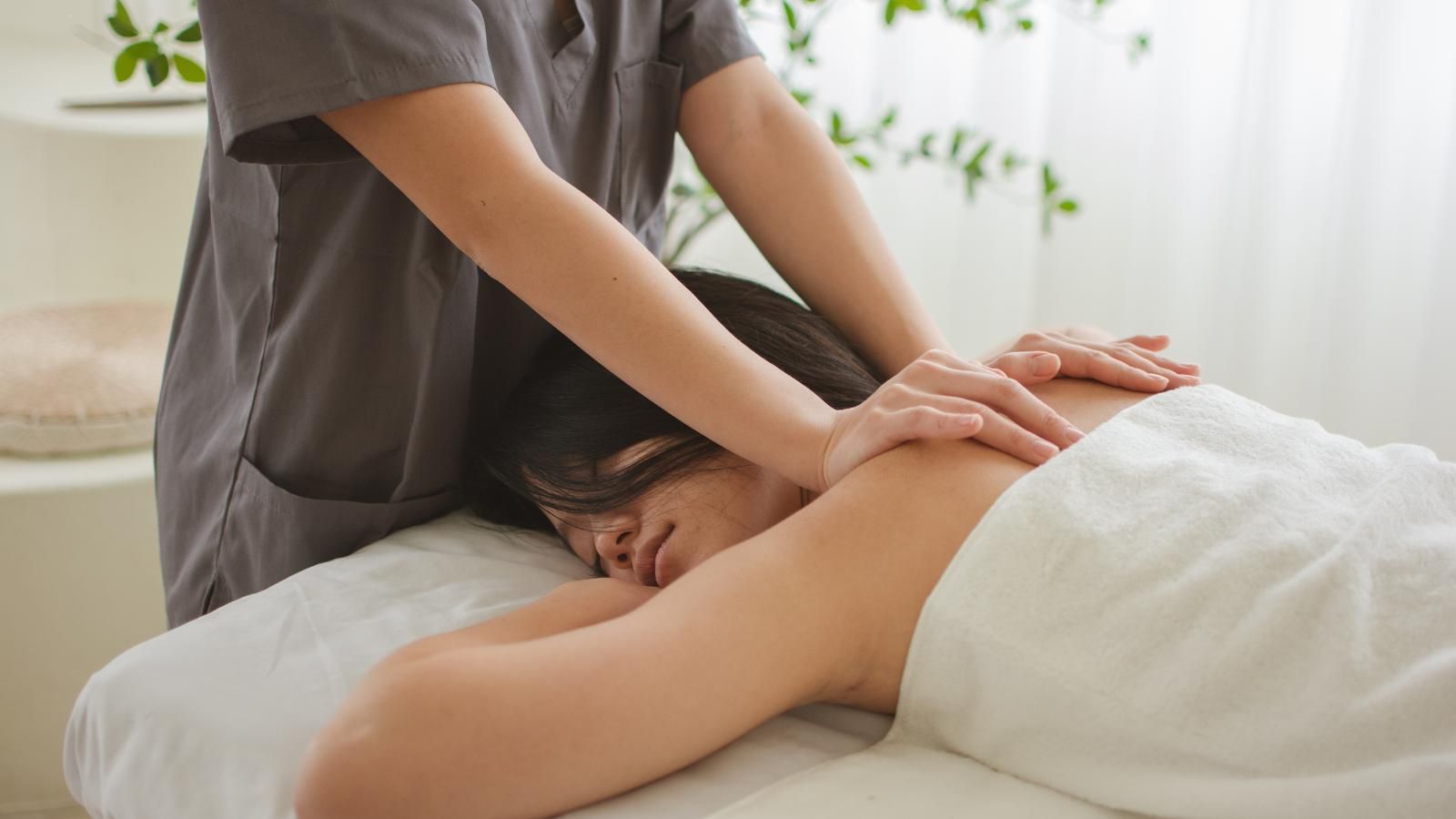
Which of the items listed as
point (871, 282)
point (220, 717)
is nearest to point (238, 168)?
point (220, 717)

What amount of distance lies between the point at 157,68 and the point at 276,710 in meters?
0.77

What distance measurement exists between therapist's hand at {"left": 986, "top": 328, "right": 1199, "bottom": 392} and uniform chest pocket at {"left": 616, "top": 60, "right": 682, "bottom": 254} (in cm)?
45

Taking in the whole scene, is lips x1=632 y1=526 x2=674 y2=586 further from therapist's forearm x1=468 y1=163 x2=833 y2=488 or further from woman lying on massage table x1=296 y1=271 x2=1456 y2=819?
therapist's forearm x1=468 y1=163 x2=833 y2=488

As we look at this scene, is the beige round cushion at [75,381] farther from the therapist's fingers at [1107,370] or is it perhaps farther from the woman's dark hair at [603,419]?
the therapist's fingers at [1107,370]

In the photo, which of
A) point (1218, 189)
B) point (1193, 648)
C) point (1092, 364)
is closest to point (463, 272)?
point (1092, 364)

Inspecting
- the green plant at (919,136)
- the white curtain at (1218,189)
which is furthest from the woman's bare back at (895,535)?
the white curtain at (1218,189)

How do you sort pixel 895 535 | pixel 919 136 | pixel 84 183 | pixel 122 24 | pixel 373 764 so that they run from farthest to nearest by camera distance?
pixel 919 136
pixel 84 183
pixel 122 24
pixel 895 535
pixel 373 764

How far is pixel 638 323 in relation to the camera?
0.95 metres

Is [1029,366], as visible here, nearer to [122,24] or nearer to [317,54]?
[317,54]

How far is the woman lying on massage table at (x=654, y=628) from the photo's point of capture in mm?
738

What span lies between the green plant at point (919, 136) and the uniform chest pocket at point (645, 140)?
250 mm

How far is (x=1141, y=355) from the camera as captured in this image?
1.11 metres

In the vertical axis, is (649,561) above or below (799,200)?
below

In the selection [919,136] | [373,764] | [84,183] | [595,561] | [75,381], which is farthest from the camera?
[919,136]
